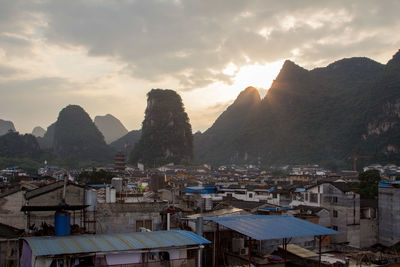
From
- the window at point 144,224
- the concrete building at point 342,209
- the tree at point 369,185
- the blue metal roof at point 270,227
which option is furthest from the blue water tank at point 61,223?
the tree at point 369,185

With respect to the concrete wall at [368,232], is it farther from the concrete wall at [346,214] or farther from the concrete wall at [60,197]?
the concrete wall at [60,197]

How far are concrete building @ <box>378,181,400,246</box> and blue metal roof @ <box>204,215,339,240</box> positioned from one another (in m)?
17.2

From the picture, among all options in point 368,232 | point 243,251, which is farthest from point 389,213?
point 243,251

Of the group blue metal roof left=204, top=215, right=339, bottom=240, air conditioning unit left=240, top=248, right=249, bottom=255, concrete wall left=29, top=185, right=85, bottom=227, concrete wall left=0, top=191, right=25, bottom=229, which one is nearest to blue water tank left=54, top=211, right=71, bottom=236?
concrete wall left=29, top=185, right=85, bottom=227

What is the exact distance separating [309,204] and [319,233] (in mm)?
17178

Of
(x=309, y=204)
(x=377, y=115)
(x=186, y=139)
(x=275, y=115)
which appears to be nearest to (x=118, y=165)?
(x=186, y=139)

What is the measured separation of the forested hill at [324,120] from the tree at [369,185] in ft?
199

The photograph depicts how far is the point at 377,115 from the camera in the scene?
372 ft

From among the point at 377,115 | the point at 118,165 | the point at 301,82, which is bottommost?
the point at 118,165

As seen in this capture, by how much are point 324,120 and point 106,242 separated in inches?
5859

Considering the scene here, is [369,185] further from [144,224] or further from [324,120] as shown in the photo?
[324,120]

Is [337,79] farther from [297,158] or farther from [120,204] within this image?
[120,204]

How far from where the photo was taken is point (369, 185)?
44000 mm

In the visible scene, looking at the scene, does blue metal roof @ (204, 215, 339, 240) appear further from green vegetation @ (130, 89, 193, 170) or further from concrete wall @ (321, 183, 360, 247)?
green vegetation @ (130, 89, 193, 170)
